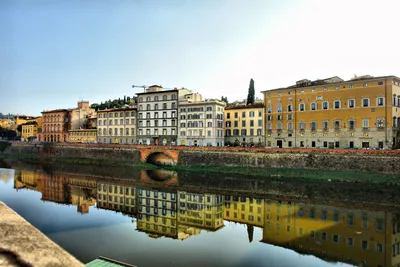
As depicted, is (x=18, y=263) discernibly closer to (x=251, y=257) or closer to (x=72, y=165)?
(x=251, y=257)

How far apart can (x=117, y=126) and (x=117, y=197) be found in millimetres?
43171

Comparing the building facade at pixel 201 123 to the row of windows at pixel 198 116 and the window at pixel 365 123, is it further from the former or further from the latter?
the window at pixel 365 123

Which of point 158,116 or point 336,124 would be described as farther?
point 158,116

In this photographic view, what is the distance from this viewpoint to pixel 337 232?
22.4m

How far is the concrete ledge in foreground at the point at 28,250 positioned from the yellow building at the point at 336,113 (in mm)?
51242

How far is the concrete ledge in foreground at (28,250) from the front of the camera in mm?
5102

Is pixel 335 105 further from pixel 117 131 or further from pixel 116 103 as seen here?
pixel 116 103

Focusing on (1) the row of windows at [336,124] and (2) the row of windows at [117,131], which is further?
(2) the row of windows at [117,131]

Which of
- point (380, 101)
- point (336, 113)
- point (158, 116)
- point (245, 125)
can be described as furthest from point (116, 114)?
point (380, 101)

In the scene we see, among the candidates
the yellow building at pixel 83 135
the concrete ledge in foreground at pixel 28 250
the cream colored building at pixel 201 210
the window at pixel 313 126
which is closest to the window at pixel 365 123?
the window at pixel 313 126

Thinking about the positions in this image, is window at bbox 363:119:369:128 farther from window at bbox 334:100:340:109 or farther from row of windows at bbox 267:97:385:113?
window at bbox 334:100:340:109

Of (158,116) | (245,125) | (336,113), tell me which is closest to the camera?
(336,113)

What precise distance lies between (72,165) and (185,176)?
30064mm

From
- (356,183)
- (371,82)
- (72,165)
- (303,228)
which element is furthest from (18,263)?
(72,165)
